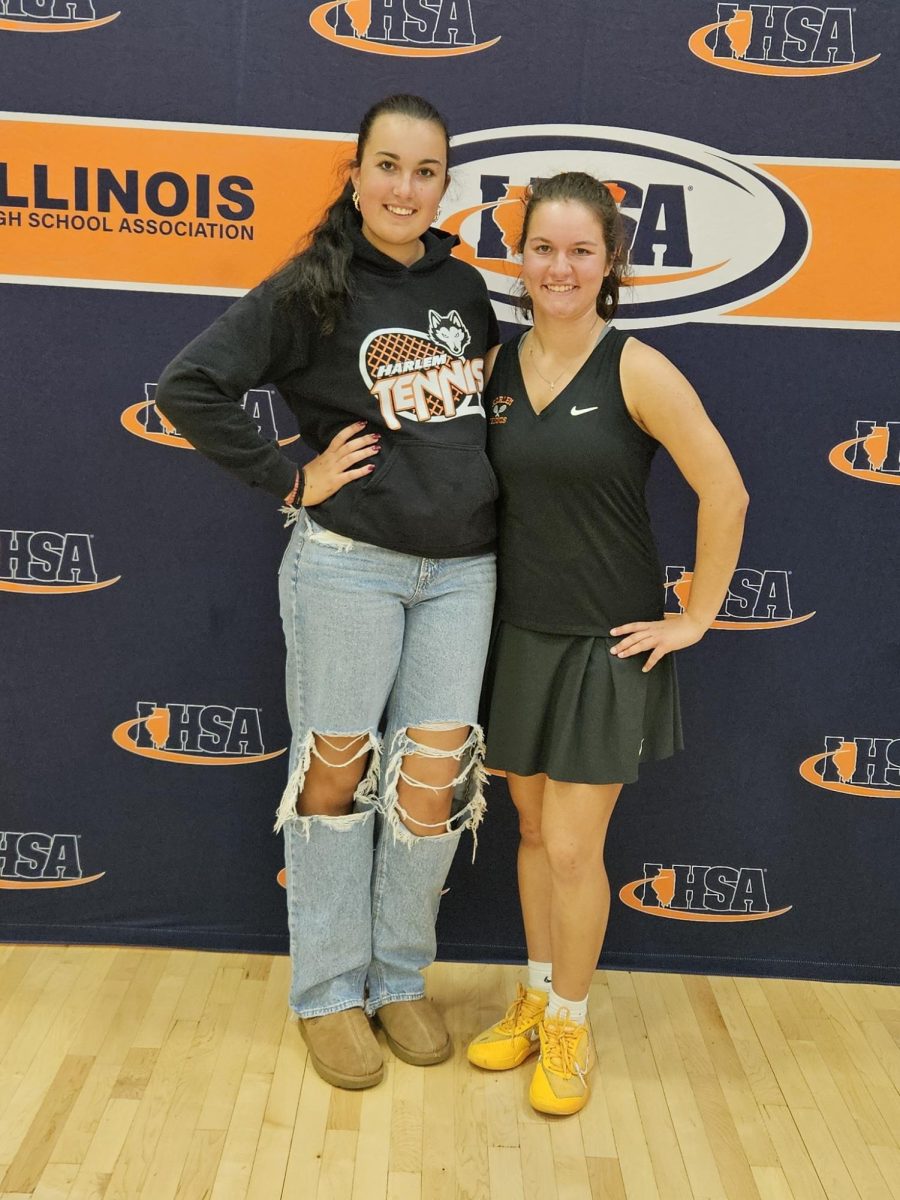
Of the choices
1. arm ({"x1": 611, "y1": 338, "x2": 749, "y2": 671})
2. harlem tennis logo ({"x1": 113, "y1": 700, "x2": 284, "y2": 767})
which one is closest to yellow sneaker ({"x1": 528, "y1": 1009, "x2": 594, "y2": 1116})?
arm ({"x1": 611, "y1": 338, "x2": 749, "y2": 671})

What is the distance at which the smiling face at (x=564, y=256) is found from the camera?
200cm

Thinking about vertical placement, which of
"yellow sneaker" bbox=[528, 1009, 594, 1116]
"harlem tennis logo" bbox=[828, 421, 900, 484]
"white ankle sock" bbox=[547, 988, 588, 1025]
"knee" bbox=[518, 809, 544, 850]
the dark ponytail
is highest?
the dark ponytail

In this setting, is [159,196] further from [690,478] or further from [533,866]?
[533,866]

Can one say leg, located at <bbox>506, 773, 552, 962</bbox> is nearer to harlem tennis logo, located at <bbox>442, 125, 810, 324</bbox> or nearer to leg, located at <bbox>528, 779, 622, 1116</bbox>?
leg, located at <bbox>528, 779, 622, 1116</bbox>

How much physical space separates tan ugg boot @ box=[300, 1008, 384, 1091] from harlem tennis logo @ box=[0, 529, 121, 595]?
3.55ft

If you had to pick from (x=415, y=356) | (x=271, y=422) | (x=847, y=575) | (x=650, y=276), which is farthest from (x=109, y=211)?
(x=847, y=575)

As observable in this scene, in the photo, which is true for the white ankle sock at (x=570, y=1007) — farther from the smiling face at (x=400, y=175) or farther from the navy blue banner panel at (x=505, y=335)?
the smiling face at (x=400, y=175)

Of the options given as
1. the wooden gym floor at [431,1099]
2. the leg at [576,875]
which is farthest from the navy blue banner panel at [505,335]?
the leg at [576,875]

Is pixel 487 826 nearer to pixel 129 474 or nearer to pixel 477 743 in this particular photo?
pixel 477 743

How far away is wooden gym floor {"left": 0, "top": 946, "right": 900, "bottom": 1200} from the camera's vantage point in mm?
2057

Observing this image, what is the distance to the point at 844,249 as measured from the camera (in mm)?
2518

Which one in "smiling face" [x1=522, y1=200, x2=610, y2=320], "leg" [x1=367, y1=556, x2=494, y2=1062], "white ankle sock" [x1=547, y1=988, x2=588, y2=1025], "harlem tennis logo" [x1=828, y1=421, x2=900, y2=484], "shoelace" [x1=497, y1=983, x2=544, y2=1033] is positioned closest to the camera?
"smiling face" [x1=522, y1=200, x2=610, y2=320]

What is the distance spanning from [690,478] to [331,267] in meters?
0.74

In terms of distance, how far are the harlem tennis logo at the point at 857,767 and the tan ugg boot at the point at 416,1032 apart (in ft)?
3.38
